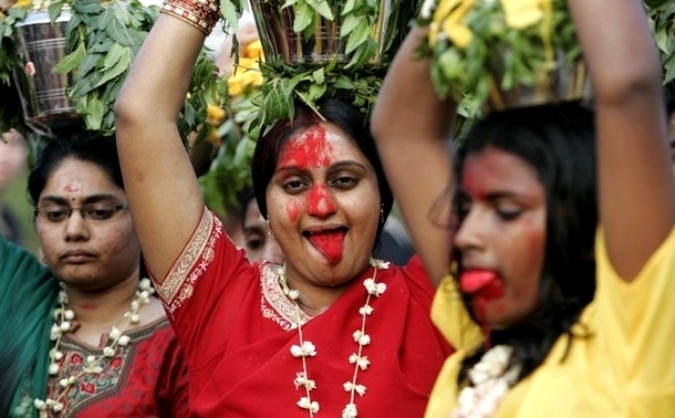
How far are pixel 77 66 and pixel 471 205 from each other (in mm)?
2195

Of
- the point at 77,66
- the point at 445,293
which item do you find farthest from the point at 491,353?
the point at 77,66

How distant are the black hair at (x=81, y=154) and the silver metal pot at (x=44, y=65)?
0.53 feet

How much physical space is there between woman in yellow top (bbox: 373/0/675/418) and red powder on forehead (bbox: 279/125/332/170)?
3.61ft

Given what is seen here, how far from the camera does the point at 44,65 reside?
5008 millimetres

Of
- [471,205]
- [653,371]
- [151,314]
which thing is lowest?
[151,314]

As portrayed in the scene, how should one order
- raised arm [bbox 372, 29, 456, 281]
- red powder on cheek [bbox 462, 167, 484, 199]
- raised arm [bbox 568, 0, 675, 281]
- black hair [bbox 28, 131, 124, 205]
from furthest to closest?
black hair [bbox 28, 131, 124, 205] → raised arm [bbox 372, 29, 456, 281] → red powder on cheek [bbox 462, 167, 484, 199] → raised arm [bbox 568, 0, 675, 281]

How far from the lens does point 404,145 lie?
3398mm

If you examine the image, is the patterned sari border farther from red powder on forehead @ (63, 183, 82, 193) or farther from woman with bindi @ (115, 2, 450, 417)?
red powder on forehead @ (63, 183, 82, 193)

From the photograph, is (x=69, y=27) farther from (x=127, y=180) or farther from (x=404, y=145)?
(x=404, y=145)

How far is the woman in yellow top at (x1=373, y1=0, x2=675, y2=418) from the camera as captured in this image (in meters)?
2.79

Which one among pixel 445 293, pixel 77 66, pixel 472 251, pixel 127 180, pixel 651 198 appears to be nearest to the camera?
→ pixel 651 198

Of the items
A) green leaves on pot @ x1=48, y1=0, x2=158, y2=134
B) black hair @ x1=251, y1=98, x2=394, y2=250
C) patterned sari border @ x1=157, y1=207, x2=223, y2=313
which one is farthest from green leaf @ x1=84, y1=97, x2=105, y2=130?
patterned sari border @ x1=157, y1=207, x2=223, y2=313

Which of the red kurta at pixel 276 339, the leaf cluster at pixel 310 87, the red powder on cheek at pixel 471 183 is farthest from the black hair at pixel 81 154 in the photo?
the red powder on cheek at pixel 471 183

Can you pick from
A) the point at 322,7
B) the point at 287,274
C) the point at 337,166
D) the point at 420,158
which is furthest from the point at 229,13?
the point at 420,158
